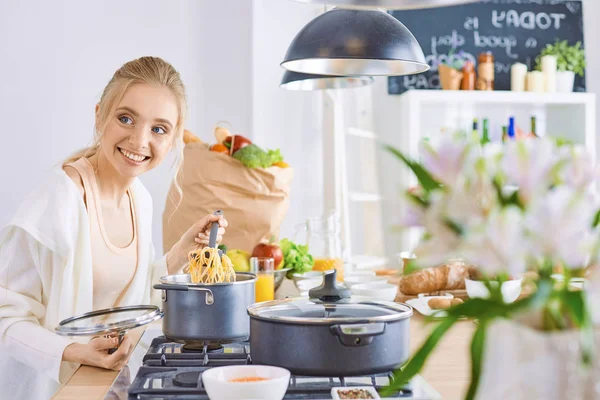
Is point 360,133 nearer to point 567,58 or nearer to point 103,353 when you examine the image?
point 567,58

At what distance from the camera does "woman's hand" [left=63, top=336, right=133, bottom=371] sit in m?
1.36

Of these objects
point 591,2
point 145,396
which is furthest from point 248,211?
point 591,2

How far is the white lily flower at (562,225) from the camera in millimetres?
600

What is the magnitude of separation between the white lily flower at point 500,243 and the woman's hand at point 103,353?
91 cm

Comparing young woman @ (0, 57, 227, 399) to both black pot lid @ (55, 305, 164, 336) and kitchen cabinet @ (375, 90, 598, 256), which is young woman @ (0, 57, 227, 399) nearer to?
black pot lid @ (55, 305, 164, 336)

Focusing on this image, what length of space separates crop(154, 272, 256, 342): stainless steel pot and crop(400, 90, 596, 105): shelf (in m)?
3.12

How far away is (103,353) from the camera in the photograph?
139 centimetres

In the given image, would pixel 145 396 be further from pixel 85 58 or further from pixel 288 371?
pixel 85 58

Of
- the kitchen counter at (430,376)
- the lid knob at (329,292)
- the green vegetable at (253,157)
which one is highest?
the green vegetable at (253,157)

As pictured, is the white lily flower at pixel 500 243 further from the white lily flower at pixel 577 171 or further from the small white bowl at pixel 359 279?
the small white bowl at pixel 359 279

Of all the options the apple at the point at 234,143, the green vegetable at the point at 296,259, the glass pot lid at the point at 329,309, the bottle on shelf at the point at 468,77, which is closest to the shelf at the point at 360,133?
the bottle on shelf at the point at 468,77

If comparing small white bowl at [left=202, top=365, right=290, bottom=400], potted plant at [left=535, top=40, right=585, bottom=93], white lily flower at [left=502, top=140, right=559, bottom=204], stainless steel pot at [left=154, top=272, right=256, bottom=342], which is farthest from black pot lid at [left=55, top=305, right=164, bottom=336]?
potted plant at [left=535, top=40, right=585, bottom=93]

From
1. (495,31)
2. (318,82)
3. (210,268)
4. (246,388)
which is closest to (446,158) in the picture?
(246,388)

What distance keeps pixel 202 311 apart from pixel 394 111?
3.49 m
